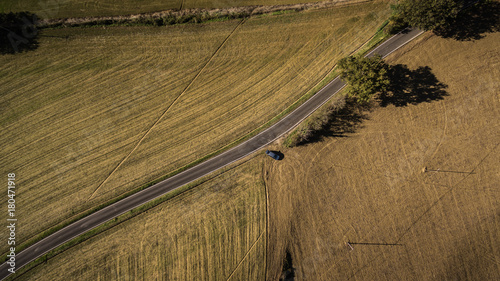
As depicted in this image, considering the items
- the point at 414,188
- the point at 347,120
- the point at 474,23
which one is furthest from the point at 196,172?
the point at 474,23

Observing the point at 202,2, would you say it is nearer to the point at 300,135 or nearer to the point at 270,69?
the point at 270,69

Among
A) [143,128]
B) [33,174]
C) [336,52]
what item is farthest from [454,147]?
[33,174]

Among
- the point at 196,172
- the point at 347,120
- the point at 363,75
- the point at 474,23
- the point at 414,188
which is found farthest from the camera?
the point at 196,172

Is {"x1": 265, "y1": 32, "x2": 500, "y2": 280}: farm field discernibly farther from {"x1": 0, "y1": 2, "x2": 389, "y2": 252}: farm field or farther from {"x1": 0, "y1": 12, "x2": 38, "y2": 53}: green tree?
{"x1": 0, "y1": 12, "x2": 38, "y2": 53}: green tree

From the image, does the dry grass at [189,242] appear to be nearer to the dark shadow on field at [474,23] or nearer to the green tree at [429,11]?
the green tree at [429,11]

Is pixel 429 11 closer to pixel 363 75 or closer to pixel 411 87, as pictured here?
pixel 411 87

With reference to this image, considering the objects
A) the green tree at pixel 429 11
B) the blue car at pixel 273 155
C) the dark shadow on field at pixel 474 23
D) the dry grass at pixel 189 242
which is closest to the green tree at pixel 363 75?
the green tree at pixel 429 11
